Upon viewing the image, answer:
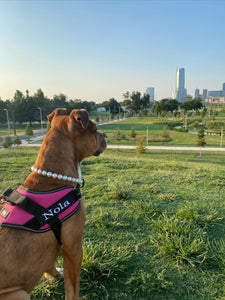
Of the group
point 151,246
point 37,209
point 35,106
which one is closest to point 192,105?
point 35,106

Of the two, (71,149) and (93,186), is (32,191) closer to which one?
(71,149)

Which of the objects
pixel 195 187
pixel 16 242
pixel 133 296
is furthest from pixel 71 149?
pixel 195 187

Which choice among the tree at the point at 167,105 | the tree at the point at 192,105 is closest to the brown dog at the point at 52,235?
the tree at the point at 192,105

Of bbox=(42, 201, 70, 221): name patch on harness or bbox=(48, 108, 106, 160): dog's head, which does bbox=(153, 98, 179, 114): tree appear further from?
bbox=(42, 201, 70, 221): name patch on harness

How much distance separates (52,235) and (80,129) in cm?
93

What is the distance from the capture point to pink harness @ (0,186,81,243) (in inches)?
62.4

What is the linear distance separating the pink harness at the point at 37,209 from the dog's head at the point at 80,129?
0.44 m

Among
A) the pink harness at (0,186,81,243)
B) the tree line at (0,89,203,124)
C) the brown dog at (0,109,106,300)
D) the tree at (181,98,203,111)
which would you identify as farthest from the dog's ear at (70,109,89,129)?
the tree at (181,98,203,111)

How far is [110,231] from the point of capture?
321 cm

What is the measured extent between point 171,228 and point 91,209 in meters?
1.54

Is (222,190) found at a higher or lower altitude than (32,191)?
lower

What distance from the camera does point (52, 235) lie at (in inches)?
66.4

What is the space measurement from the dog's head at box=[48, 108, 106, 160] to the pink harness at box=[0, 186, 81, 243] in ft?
1.45

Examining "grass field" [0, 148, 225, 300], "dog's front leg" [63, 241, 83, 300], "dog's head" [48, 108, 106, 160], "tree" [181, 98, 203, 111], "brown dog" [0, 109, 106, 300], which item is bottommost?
"grass field" [0, 148, 225, 300]
